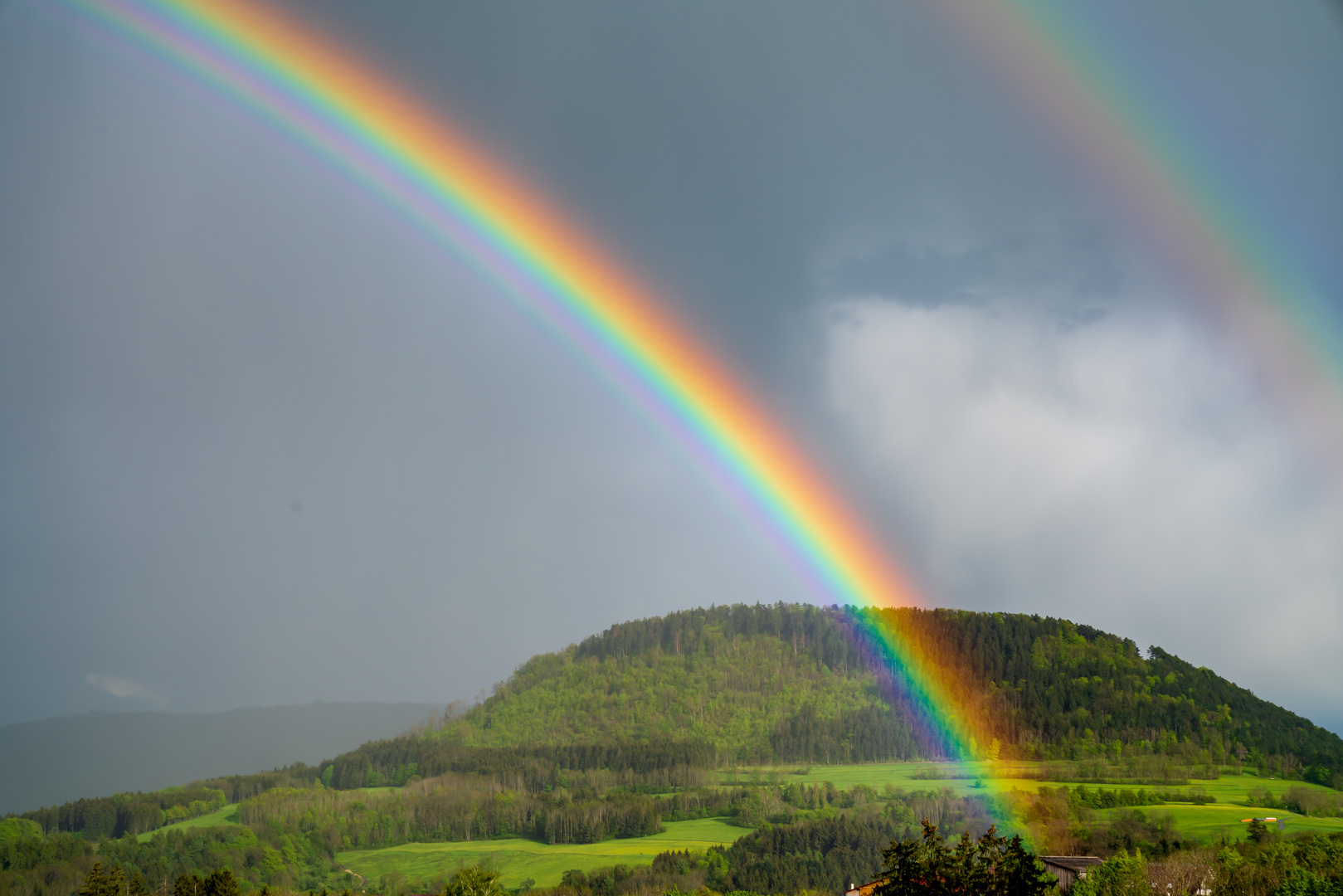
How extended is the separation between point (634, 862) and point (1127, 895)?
11206cm

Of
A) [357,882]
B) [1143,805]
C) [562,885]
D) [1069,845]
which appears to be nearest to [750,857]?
[562,885]

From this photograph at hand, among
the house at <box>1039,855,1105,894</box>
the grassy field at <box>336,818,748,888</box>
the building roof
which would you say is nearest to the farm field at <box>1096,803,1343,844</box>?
the building roof

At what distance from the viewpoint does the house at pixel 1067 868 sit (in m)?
98.4

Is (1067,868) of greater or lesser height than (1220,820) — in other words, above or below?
below

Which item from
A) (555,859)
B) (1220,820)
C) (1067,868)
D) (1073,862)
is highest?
(1220,820)

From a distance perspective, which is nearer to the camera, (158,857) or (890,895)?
(890,895)

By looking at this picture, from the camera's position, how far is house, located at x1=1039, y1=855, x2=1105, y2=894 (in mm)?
98438

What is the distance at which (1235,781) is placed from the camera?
620ft

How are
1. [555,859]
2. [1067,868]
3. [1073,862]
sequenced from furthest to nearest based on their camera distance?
[555,859]
[1073,862]
[1067,868]

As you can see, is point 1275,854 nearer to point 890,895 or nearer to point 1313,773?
point 890,895

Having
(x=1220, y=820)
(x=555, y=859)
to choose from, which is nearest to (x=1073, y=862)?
(x=1220, y=820)

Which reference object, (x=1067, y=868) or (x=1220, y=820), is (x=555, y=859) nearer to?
(x=1067, y=868)

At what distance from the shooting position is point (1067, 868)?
101812 millimetres

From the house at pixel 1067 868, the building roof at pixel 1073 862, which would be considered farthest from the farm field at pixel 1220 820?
the house at pixel 1067 868
